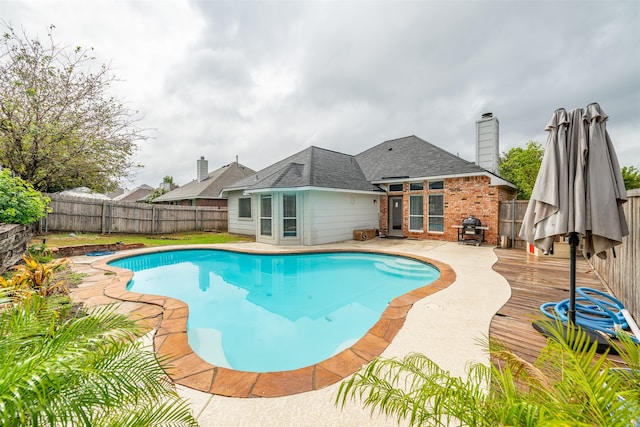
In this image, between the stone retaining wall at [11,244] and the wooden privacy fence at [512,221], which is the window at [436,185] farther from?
the stone retaining wall at [11,244]

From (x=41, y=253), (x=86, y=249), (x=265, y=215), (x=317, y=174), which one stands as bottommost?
(x=86, y=249)

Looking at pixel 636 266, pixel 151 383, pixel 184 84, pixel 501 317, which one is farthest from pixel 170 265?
pixel 636 266

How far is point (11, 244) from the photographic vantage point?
19.7ft

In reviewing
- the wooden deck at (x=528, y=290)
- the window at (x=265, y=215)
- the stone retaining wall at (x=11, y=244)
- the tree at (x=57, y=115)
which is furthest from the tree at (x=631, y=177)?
the tree at (x=57, y=115)

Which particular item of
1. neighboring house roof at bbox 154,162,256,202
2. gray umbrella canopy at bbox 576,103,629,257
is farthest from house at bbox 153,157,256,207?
gray umbrella canopy at bbox 576,103,629,257

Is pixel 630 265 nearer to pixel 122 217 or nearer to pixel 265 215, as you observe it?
pixel 265 215

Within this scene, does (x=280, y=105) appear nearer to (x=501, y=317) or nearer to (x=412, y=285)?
(x=412, y=285)

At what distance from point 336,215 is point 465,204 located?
5.96m

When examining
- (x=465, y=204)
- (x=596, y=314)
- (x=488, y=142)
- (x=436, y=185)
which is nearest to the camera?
(x=596, y=314)

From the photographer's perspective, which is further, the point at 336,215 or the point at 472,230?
the point at 336,215

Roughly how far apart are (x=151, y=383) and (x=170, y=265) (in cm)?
866

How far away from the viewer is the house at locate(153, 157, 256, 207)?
802 inches

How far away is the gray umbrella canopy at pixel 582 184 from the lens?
263 cm

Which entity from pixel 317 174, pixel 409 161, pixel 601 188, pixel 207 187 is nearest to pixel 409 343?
pixel 601 188
